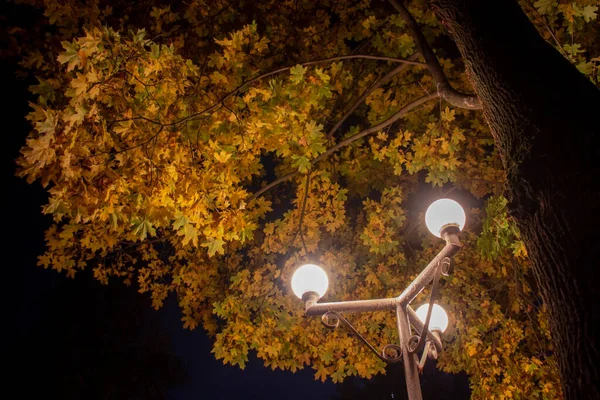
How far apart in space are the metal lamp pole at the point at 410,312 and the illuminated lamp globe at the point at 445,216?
4cm

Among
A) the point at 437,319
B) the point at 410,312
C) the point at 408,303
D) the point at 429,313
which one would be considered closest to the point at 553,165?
the point at 429,313

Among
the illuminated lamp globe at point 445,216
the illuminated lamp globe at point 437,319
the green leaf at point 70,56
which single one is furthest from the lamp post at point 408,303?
the green leaf at point 70,56

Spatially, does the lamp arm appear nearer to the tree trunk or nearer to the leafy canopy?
the tree trunk

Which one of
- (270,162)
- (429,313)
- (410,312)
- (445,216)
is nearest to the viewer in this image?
(429,313)

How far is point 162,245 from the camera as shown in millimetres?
8148

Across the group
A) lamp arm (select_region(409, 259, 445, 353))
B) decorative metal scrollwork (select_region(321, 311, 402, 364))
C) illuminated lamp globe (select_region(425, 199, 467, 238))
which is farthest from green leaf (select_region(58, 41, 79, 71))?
lamp arm (select_region(409, 259, 445, 353))

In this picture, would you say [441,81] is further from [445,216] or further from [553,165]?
[553,165]

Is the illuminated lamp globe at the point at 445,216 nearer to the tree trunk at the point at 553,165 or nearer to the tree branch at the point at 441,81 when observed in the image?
the tree trunk at the point at 553,165

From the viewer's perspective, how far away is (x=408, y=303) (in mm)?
3195

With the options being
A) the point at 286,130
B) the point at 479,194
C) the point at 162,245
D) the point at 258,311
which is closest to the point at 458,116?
the point at 479,194

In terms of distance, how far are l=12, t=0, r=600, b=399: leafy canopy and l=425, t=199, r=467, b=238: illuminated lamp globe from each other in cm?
129

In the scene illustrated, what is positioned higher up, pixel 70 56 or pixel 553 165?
pixel 70 56

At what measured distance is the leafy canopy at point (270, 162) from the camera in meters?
3.65

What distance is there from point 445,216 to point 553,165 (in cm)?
136
